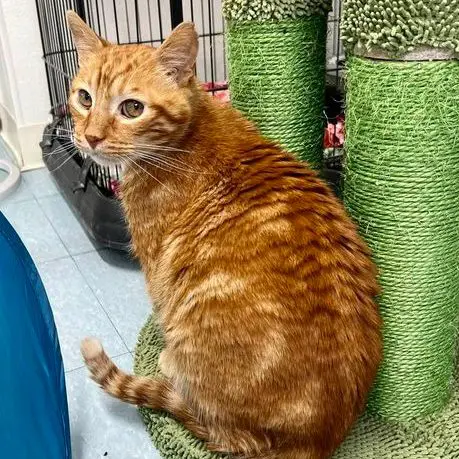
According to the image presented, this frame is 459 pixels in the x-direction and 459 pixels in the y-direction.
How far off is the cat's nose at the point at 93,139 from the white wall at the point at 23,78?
1.43 metres

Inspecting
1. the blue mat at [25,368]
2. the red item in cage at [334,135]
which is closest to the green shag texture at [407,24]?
the blue mat at [25,368]

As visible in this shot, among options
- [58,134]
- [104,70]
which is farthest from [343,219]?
[58,134]

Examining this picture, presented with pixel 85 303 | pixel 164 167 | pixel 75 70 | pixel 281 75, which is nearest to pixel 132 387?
pixel 164 167

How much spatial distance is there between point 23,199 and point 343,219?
1.50 meters

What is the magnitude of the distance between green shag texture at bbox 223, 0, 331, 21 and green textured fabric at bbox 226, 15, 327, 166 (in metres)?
0.01

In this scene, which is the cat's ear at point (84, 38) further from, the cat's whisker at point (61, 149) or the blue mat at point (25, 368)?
the cat's whisker at point (61, 149)

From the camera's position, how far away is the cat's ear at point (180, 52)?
1.01m

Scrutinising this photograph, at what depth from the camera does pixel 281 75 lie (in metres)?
1.18

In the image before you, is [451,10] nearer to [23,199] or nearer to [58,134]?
[58,134]

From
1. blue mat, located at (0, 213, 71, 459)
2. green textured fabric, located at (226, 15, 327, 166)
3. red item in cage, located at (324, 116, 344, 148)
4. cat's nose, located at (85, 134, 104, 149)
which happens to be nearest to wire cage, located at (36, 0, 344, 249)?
red item in cage, located at (324, 116, 344, 148)

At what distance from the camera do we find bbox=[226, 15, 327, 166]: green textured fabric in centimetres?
115

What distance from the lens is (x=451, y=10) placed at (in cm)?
83

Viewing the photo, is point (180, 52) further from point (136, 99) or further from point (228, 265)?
point (228, 265)

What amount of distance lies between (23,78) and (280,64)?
1.50m
